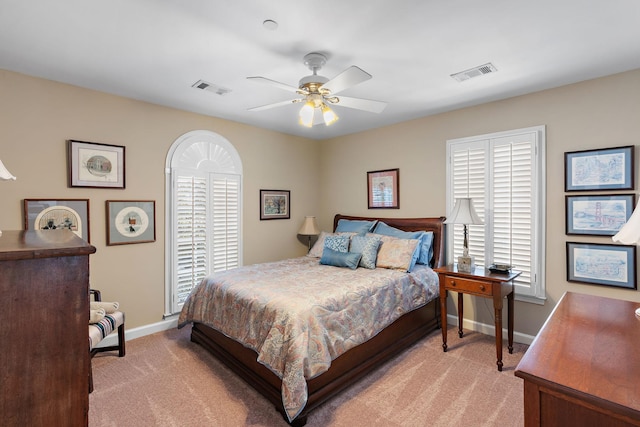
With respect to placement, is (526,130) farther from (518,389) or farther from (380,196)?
(518,389)

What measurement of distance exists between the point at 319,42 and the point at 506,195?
8.15ft

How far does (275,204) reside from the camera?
4656mm

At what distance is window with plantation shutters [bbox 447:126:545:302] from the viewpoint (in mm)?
3115

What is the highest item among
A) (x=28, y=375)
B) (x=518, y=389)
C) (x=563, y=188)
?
(x=563, y=188)

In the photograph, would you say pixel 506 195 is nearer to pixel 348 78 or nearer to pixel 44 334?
pixel 348 78

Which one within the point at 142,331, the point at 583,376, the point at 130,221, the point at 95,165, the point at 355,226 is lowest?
the point at 142,331

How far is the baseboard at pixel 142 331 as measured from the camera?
3168 mm

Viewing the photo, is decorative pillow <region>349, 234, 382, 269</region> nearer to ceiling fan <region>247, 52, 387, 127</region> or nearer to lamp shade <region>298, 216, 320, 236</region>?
lamp shade <region>298, 216, 320, 236</region>

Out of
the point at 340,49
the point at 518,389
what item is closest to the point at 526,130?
the point at 340,49

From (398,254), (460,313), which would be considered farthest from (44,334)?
(460,313)

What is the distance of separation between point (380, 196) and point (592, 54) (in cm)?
256

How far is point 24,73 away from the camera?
2.69m

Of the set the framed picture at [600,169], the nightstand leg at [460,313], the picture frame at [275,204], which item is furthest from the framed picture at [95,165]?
the framed picture at [600,169]

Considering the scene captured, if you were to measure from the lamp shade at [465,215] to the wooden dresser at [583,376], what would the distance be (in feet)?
5.66
